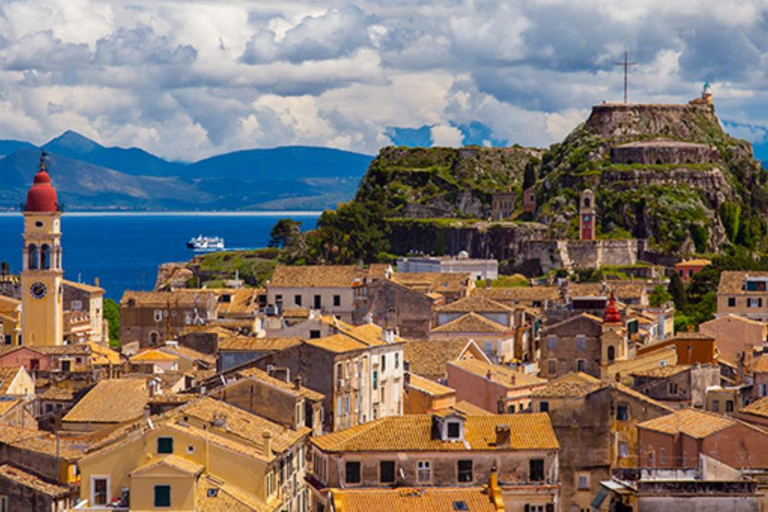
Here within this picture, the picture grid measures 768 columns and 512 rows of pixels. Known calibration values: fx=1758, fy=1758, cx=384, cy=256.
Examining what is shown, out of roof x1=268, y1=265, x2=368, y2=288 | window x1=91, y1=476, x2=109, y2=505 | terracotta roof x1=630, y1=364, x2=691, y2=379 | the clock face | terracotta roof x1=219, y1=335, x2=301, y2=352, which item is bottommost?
window x1=91, y1=476, x2=109, y2=505

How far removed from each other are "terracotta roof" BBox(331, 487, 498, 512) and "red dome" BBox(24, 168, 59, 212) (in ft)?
172

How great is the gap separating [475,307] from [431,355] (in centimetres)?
1465

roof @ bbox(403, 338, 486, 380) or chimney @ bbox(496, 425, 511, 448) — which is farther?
roof @ bbox(403, 338, 486, 380)

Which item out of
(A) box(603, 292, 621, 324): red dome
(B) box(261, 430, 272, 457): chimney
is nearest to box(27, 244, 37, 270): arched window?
(A) box(603, 292, 621, 324): red dome

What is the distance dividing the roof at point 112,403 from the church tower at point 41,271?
1298 inches

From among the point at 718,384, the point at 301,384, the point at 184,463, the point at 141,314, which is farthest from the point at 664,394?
the point at 141,314

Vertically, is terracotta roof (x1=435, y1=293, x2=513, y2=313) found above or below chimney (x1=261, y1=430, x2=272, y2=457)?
above

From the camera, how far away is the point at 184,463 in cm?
4519

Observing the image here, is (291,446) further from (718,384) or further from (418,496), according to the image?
(718,384)

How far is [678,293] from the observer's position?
120000 millimetres

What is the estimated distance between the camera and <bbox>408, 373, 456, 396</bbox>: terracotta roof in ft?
222

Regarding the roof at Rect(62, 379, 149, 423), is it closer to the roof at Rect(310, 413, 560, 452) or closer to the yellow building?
the roof at Rect(310, 413, 560, 452)

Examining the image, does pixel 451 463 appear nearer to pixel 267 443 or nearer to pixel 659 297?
pixel 267 443

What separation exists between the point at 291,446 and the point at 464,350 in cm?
2857
